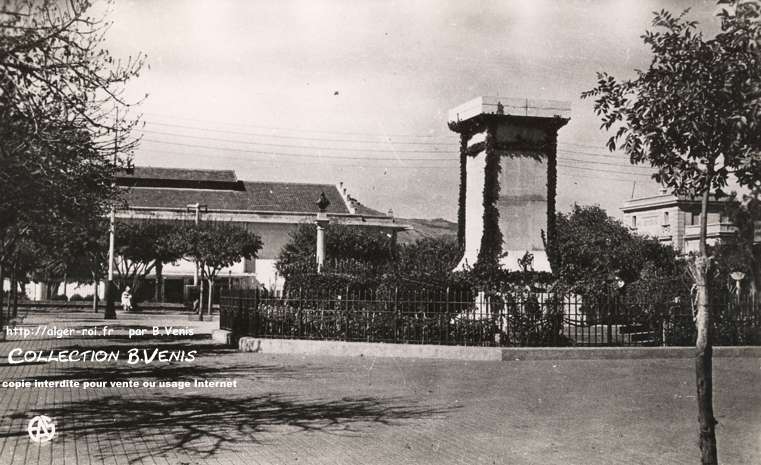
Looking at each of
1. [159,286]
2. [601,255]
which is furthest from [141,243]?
[601,255]

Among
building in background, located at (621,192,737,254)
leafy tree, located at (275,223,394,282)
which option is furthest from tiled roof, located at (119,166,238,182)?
building in background, located at (621,192,737,254)

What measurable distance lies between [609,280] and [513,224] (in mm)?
2177

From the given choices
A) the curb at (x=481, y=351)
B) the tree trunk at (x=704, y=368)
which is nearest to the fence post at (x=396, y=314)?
the curb at (x=481, y=351)

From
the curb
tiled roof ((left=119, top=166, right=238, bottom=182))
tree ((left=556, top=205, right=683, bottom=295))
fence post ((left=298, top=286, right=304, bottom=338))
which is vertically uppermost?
tiled roof ((left=119, top=166, right=238, bottom=182))

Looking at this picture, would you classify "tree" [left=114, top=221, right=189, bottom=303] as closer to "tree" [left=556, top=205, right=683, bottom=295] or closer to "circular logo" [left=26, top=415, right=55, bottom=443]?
"tree" [left=556, top=205, right=683, bottom=295]

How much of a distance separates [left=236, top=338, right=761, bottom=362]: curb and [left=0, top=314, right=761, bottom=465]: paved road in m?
0.36

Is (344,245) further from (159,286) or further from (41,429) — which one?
(41,429)

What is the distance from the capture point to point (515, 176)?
15.0 meters

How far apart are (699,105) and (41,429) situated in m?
6.50

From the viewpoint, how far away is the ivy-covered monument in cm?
1491

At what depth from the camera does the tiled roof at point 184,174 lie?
205 ft

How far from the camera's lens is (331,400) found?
351 inches

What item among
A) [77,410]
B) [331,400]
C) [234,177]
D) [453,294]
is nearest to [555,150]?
[453,294]

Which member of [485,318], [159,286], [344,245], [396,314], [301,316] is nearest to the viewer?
[485,318]
